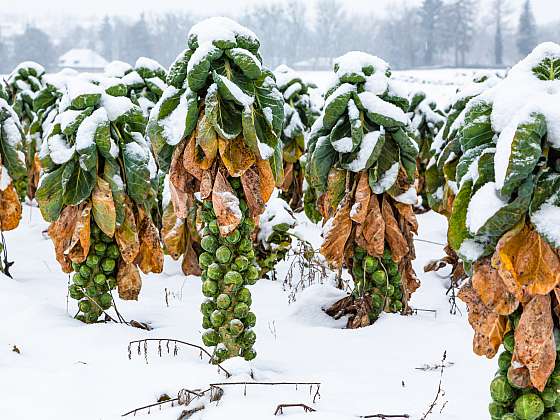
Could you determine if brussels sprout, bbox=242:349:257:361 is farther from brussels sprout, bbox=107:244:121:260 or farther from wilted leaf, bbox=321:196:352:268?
brussels sprout, bbox=107:244:121:260

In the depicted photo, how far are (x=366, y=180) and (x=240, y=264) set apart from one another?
47.6 inches

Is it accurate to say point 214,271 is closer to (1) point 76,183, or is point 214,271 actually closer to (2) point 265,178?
(2) point 265,178

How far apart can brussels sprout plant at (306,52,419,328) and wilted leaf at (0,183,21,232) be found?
2.49m

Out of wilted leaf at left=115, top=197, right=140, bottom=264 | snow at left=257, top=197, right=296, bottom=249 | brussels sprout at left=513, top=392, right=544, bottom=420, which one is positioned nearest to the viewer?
brussels sprout at left=513, top=392, right=544, bottom=420

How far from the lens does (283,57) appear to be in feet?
238

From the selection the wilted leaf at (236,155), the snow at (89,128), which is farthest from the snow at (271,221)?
the wilted leaf at (236,155)

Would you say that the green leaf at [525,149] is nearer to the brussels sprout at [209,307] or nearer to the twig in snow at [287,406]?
the twig in snow at [287,406]

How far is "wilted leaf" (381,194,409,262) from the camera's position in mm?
4102

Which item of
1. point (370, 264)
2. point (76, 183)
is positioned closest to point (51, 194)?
point (76, 183)

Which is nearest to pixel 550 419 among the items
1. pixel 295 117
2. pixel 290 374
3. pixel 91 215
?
pixel 290 374

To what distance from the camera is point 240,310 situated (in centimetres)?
323

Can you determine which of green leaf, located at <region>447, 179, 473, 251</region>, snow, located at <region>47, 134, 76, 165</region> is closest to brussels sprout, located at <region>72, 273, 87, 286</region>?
snow, located at <region>47, 134, 76, 165</region>

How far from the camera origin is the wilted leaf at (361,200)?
156 inches

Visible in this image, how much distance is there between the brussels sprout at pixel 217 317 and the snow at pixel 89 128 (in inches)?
51.0
